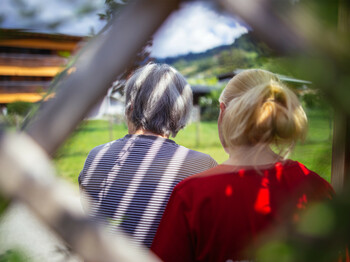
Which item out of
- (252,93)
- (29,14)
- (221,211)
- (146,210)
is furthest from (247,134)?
(29,14)

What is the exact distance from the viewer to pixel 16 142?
460mm

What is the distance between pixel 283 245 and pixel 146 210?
1.36 meters

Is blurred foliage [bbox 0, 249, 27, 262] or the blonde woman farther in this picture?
the blonde woman

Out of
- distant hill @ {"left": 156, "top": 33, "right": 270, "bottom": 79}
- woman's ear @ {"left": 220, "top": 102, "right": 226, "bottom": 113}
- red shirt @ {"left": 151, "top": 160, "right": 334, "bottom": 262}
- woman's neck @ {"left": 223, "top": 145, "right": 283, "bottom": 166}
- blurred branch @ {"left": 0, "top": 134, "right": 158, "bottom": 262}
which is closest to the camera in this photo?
blurred branch @ {"left": 0, "top": 134, "right": 158, "bottom": 262}

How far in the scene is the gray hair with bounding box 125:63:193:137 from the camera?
195cm

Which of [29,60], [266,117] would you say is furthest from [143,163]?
[29,60]

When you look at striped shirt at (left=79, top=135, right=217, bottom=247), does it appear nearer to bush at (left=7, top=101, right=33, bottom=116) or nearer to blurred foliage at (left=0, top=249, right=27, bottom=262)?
bush at (left=7, top=101, right=33, bottom=116)

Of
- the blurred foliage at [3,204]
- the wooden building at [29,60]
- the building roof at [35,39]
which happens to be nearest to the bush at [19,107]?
the wooden building at [29,60]

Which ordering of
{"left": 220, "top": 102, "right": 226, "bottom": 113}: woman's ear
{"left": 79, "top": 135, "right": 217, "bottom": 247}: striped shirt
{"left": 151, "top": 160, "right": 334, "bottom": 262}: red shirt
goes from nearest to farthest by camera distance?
1. {"left": 151, "top": 160, "right": 334, "bottom": 262}: red shirt
2. {"left": 220, "top": 102, "right": 226, "bottom": 113}: woman's ear
3. {"left": 79, "top": 135, "right": 217, "bottom": 247}: striped shirt

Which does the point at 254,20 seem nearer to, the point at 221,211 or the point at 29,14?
the point at 29,14

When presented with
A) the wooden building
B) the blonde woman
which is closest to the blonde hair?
the blonde woman

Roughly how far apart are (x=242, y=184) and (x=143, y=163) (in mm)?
694

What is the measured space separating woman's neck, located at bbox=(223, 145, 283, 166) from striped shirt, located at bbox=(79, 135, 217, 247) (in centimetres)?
49

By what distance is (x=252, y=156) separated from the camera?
4.53 feet
